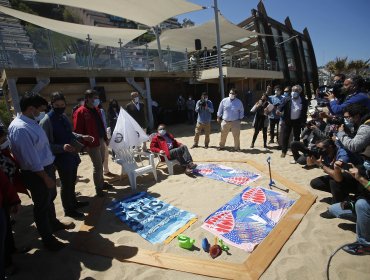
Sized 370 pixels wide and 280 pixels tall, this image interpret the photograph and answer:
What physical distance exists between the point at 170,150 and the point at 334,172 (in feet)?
11.0

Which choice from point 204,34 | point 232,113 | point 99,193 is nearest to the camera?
point 99,193

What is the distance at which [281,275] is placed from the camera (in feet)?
8.00

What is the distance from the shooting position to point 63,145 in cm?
340

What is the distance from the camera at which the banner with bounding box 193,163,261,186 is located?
16.1 feet

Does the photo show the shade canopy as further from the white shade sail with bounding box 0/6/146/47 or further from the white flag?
the white flag

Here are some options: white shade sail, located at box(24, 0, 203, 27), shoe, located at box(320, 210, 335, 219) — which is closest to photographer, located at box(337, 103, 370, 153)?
shoe, located at box(320, 210, 335, 219)

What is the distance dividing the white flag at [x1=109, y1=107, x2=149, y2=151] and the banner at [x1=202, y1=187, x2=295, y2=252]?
91.4 inches

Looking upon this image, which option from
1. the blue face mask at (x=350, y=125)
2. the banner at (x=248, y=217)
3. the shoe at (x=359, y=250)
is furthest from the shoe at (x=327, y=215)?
the blue face mask at (x=350, y=125)

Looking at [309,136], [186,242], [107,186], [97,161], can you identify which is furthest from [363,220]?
[107,186]

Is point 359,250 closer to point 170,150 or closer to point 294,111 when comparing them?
point 170,150

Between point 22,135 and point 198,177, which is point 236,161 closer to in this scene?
point 198,177

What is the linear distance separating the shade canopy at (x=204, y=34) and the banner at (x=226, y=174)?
11676 millimetres

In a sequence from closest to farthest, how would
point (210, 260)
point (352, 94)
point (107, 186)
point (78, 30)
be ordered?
point (210, 260) → point (352, 94) → point (107, 186) → point (78, 30)

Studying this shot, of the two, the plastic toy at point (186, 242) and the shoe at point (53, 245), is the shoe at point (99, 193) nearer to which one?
the shoe at point (53, 245)
